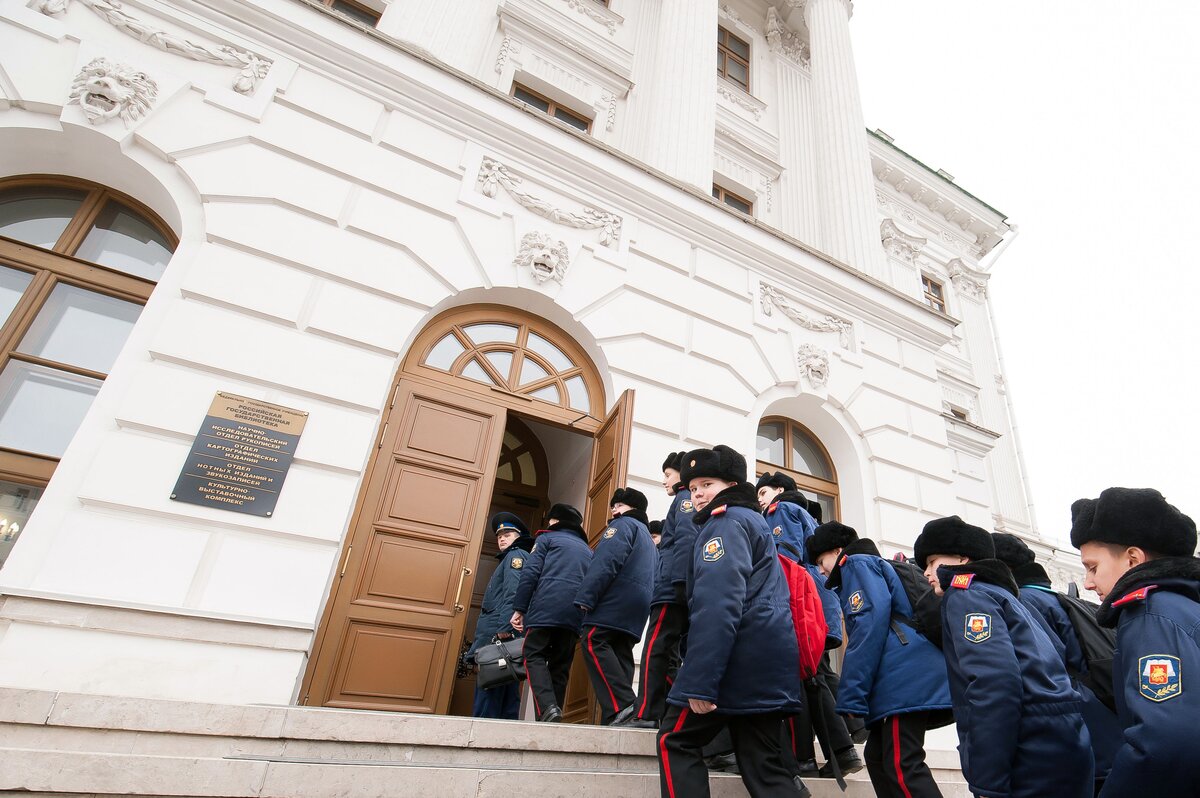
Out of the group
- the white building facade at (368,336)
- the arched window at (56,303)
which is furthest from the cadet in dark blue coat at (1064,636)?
the arched window at (56,303)

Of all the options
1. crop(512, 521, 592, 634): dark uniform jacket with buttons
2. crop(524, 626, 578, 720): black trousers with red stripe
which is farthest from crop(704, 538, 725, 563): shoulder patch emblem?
crop(524, 626, 578, 720): black trousers with red stripe

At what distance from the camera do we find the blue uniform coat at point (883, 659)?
3418 mm

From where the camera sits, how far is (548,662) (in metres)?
5.37

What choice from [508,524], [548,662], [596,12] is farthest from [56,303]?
[596,12]

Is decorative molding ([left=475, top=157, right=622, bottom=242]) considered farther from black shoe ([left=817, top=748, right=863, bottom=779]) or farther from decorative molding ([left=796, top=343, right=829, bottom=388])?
black shoe ([left=817, top=748, right=863, bottom=779])

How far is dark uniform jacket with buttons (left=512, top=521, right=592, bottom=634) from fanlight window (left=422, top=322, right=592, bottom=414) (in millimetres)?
2218

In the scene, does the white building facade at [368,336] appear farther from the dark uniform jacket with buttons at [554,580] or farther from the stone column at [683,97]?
the dark uniform jacket with buttons at [554,580]

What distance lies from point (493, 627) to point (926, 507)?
22.9ft

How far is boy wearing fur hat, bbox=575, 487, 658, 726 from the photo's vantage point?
4695mm

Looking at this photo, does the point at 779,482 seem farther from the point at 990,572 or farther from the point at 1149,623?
the point at 1149,623

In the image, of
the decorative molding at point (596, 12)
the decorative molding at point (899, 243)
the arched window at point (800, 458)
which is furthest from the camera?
the decorative molding at point (899, 243)

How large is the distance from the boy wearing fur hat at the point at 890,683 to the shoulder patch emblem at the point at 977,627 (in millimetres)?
636

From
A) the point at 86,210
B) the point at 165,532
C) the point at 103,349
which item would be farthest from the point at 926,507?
the point at 86,210

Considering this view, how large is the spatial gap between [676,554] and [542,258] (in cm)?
467
